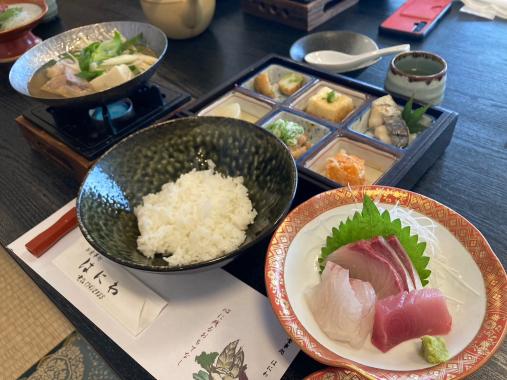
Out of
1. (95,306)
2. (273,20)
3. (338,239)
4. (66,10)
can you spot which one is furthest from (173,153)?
(66,10)

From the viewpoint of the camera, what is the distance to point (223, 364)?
2.95ft

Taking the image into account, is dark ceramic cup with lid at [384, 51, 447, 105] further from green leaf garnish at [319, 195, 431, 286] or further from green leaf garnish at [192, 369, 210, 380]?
green leaf garnish at [192, 369, 210, 380]

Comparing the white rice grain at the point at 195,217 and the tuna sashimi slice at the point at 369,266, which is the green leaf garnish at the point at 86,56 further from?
the tuna sashimi slice at the point at 369,266

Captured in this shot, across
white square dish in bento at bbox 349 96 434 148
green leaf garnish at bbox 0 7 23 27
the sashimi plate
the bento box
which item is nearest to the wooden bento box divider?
the bento box

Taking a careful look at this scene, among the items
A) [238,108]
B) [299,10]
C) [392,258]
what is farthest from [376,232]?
[299,10]

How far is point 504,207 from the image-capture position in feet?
3.79

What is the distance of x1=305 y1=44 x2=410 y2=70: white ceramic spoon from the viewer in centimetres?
164

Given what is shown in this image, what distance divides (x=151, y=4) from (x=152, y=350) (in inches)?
63.5

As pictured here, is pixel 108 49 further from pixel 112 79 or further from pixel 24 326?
pixel 24 326

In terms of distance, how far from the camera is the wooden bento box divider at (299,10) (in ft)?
6.70

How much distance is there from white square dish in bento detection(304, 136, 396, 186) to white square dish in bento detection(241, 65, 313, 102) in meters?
0.31

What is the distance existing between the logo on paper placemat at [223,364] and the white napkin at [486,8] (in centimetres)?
199

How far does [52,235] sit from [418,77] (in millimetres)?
1204

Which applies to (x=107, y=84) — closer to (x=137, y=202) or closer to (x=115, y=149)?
(x=115, y=149)
